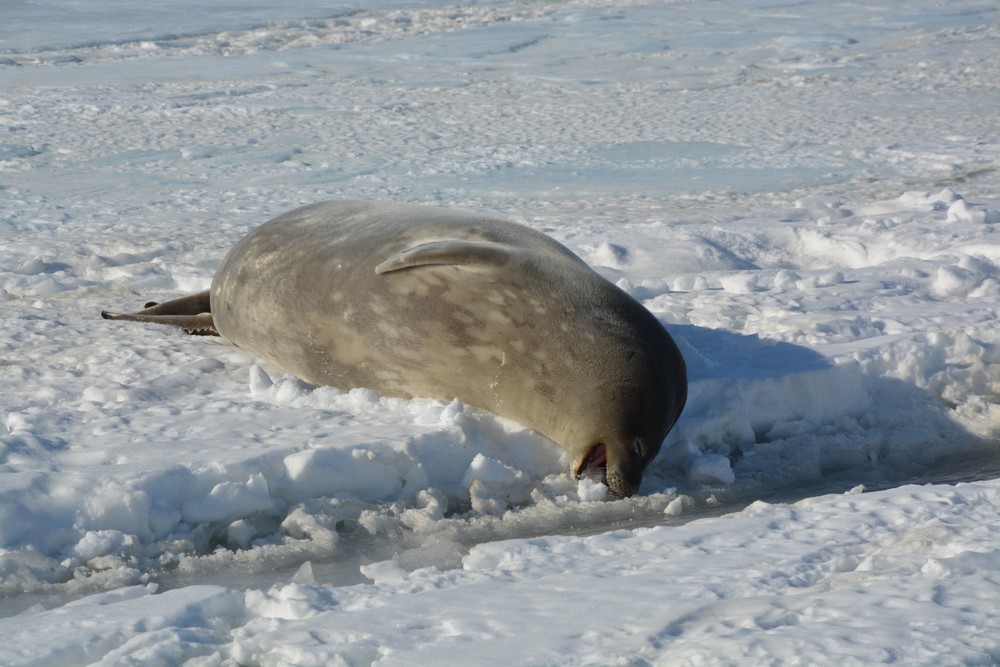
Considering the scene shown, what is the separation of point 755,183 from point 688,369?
3761 millimetres

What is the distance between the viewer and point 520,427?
3252 mm

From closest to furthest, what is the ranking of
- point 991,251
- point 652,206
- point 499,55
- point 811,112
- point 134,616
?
point 134,616
point 991,251
point 652,206
point 811,112
point 499,55

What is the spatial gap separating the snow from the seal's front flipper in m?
0.10

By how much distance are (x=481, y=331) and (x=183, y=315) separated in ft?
5.00

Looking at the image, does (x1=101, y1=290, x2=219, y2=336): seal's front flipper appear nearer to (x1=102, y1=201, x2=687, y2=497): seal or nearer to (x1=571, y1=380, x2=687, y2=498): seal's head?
(x1=102, y1=201, x2=687, y2=497): seal

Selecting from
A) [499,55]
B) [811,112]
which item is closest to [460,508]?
[811,112]

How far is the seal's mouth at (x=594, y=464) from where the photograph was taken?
10.1ft

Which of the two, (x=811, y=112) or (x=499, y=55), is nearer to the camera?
(x=811, y=112)

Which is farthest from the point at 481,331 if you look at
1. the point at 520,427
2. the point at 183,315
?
the point at 183,315

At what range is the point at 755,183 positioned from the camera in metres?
7.10

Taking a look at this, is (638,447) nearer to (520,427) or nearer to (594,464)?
(594,464)

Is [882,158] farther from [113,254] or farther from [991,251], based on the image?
[113,254]

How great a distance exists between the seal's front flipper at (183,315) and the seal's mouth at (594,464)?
1.68 m

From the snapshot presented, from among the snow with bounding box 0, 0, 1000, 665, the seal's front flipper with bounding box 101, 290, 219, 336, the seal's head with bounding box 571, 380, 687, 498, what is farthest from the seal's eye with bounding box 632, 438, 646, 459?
the seal's front flipper with bounding box 101, 290, 219, 336
